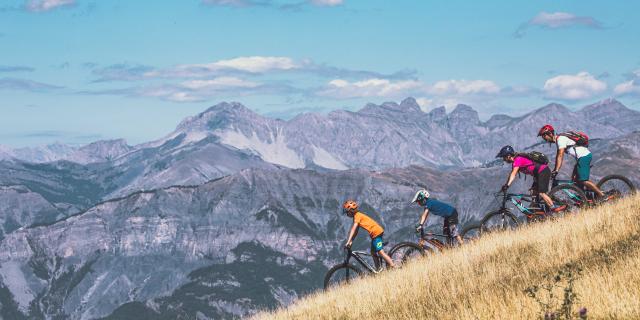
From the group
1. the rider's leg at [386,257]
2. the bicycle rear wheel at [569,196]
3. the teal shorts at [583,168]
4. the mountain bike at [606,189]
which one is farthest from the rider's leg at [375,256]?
the teal shorts at [583,168]

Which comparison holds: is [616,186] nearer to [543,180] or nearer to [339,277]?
[543,180]

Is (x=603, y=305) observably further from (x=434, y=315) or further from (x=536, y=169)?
(x=536, y=169)

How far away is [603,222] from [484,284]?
4409mm

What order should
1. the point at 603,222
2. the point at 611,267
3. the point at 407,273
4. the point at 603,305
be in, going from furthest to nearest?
1. the point at 407,273
2. the point at 603,222
3. the point at 611,267
4. the point at 603,305

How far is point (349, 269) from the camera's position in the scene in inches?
723

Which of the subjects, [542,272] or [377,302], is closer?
[542,272]

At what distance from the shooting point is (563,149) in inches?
747

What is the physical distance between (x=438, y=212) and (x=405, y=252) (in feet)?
5.14

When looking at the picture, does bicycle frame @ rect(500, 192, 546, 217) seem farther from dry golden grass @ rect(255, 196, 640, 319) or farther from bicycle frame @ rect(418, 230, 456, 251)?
dry golden grass @ rect(255, 196, 640, 319)

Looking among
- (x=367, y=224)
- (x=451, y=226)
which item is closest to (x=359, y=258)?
(x=367, y=224)

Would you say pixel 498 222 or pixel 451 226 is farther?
pixel 451 226

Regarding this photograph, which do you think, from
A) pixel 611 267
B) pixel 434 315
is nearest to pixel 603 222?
pixel 611 267

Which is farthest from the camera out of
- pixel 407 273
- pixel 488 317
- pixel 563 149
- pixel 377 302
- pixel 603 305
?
pixel 563 149

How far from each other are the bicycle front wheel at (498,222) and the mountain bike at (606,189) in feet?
5.55
